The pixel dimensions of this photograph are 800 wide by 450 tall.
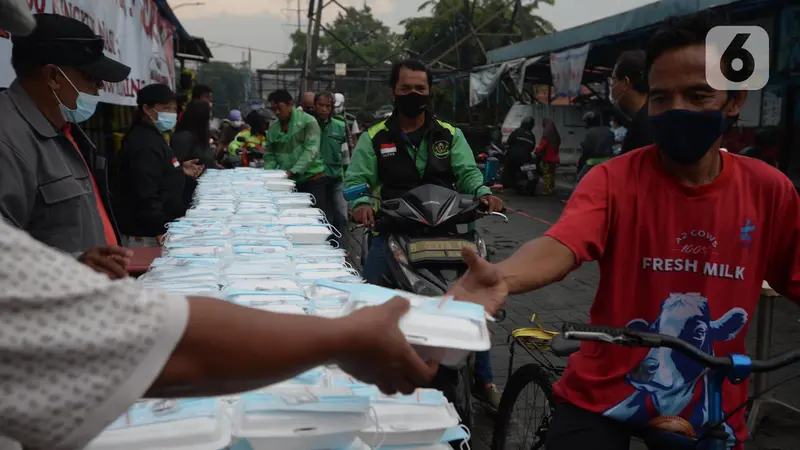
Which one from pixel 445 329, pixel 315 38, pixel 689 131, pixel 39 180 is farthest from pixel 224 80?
pixel 445 329

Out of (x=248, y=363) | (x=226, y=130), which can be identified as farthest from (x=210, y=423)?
(x=226, y=130)

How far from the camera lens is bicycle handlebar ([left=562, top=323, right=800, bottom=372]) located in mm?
1626

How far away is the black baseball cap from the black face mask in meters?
1.75

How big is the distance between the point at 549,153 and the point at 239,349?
15732mm

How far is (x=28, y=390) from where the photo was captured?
31.8 inches

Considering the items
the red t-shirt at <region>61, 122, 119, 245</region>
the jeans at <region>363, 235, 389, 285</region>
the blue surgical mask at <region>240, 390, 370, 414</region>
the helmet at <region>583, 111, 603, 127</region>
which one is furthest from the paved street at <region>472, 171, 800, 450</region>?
the helmet at <region>583, 111, 603, 127</region>

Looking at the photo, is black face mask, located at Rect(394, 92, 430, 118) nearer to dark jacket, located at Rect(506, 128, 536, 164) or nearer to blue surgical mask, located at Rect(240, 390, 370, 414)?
blue surgical mask, located at Rect(240, 390, 370, 414)

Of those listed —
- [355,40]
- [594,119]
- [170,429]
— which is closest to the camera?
[170,429]

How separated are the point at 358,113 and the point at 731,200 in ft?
122

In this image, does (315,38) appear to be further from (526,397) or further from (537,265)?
(537,265)

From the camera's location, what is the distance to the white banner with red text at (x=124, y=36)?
3.94 metres

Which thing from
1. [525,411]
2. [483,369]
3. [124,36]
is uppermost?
[124,36]

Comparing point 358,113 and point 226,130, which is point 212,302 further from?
point 358,113

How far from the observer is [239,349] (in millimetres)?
934
